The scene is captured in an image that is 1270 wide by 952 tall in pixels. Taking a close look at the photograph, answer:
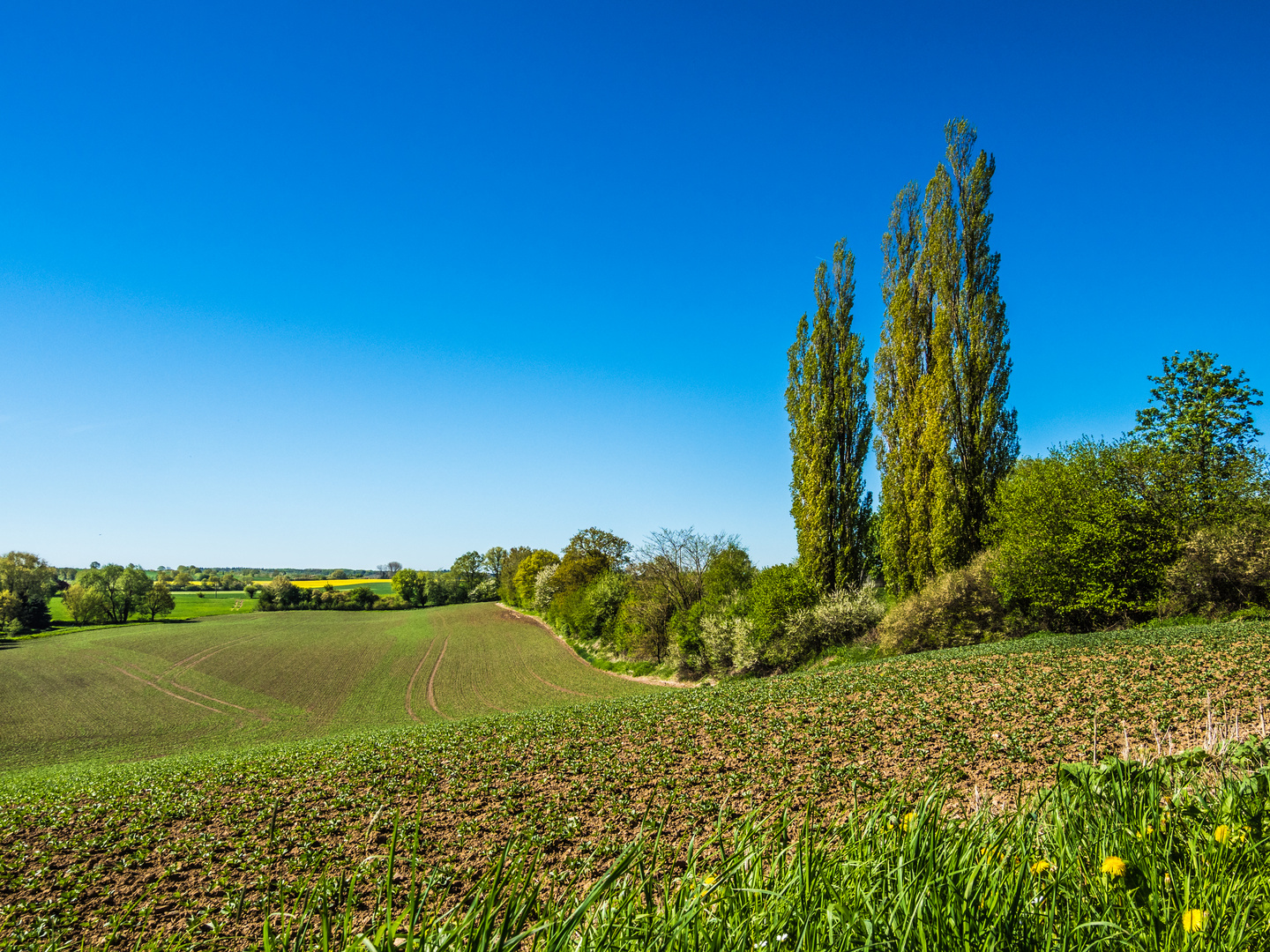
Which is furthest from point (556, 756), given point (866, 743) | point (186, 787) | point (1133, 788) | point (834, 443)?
point (834, 443)

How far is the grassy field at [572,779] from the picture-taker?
6.13m

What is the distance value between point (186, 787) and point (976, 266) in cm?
3252

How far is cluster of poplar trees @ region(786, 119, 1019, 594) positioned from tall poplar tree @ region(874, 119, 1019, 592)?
50 millimetres

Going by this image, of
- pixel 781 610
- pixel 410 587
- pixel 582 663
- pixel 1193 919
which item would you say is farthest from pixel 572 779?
pixel 410 587

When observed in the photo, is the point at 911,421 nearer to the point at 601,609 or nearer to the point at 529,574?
the point at 601,609

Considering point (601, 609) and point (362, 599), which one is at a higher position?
point (601, 609)

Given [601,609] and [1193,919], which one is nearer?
[1193,919]

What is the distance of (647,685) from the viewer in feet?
103

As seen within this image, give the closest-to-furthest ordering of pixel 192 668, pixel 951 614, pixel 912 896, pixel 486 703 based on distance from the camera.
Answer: pixel 912 896
pixel 951 614
pixel 486 703
pixel 192 668

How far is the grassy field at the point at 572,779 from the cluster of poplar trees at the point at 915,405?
34.0 ft

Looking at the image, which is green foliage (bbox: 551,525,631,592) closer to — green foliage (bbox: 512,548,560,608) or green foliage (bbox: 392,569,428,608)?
green foliage (bbox: 512,548,560,608)

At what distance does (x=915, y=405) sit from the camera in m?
25.5

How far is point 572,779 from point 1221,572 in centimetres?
2399

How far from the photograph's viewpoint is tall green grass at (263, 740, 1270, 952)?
149 centimetres
